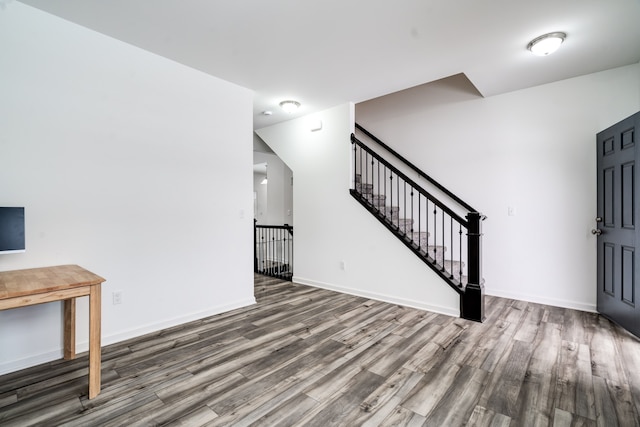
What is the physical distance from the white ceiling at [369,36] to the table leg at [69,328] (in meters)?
2.31

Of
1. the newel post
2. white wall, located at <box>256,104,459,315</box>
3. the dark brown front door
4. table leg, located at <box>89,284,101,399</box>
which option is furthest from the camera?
white wall, located at <box>256,104,459,315</box>

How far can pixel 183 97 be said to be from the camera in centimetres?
323

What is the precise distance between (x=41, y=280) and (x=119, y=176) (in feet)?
3.69

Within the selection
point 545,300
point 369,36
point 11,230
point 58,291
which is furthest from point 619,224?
point 11,230

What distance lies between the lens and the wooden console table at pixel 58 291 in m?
1.74

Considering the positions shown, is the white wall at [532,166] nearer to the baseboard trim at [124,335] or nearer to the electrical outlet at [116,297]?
the baseboard trim at [124,335]

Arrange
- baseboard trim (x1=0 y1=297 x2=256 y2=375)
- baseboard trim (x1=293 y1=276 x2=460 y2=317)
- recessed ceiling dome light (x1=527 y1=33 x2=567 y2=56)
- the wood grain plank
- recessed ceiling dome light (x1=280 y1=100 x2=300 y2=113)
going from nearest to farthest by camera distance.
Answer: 1. the wood grain plank
2. baseboard trim (x1=0 y1=297 x2=256 y2=375)
3. recessed ceiling dome light (x1=527 y1=33 x2=567 y2=56)
4. baseboard trim (x1=293 y1=276 x2=460 y2=317)
5. recessed ceiling dome light (x1=280 y1=100 x2=300 y2=113)

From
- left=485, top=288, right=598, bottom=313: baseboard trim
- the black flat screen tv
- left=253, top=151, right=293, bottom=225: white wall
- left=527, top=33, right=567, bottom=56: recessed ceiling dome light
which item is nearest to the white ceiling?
left=527, top=33, right=567, bottom=56: recessed ceiling dome light

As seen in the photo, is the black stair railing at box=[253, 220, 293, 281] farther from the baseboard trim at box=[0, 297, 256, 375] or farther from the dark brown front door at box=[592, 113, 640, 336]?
the dark brown front door at box=[592, 113, 640, 336]

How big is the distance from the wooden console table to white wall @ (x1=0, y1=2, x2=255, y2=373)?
39 cm

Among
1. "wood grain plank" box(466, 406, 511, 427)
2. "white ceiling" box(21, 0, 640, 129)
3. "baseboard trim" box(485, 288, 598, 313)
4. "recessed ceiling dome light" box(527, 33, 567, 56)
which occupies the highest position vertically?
"white ceiling" box(21, 0, 640, 129)

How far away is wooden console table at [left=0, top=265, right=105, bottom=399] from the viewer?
1743mm

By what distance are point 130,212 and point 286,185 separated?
192 inches

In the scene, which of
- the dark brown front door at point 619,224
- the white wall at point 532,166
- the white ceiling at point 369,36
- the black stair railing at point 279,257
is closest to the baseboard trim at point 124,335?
the black stair railing at point 279,257
